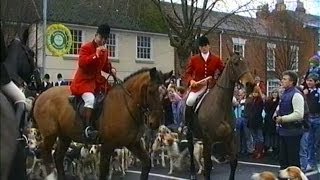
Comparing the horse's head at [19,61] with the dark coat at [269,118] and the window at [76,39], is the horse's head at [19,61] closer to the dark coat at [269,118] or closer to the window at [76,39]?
the dark coat at [269,118]

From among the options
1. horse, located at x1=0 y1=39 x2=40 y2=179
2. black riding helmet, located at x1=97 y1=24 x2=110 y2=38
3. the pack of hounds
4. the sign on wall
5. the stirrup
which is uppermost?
the sign on wall

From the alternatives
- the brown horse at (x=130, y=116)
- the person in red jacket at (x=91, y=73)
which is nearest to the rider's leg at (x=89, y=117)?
the person in red jacket at (x=91, y=73)

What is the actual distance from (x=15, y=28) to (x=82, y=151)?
12.0 meters

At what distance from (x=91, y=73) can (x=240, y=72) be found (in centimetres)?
252

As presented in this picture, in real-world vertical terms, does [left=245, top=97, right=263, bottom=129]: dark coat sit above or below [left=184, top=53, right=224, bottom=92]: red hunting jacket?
below

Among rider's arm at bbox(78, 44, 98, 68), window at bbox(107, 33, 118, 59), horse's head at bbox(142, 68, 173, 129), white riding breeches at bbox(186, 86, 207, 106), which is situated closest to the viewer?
horse's head at bbox(142, 68, 173, 129)

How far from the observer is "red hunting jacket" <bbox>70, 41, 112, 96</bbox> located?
30.0ft

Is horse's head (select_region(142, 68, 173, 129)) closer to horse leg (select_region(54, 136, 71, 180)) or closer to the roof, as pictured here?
horse leg (select_region(54, 136, 71, 180))

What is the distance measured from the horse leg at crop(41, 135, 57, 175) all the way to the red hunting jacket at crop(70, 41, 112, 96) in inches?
43.0

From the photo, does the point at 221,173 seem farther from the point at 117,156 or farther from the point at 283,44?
the point at 283,44

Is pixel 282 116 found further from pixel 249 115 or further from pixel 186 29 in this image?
pixel 186 29

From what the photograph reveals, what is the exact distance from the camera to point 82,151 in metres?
11.9

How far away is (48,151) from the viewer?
10133 millimetres

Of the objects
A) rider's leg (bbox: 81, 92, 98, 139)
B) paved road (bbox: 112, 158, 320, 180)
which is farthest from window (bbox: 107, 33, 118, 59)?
rider's leg (bbox: 81, 92, 98, 139)
